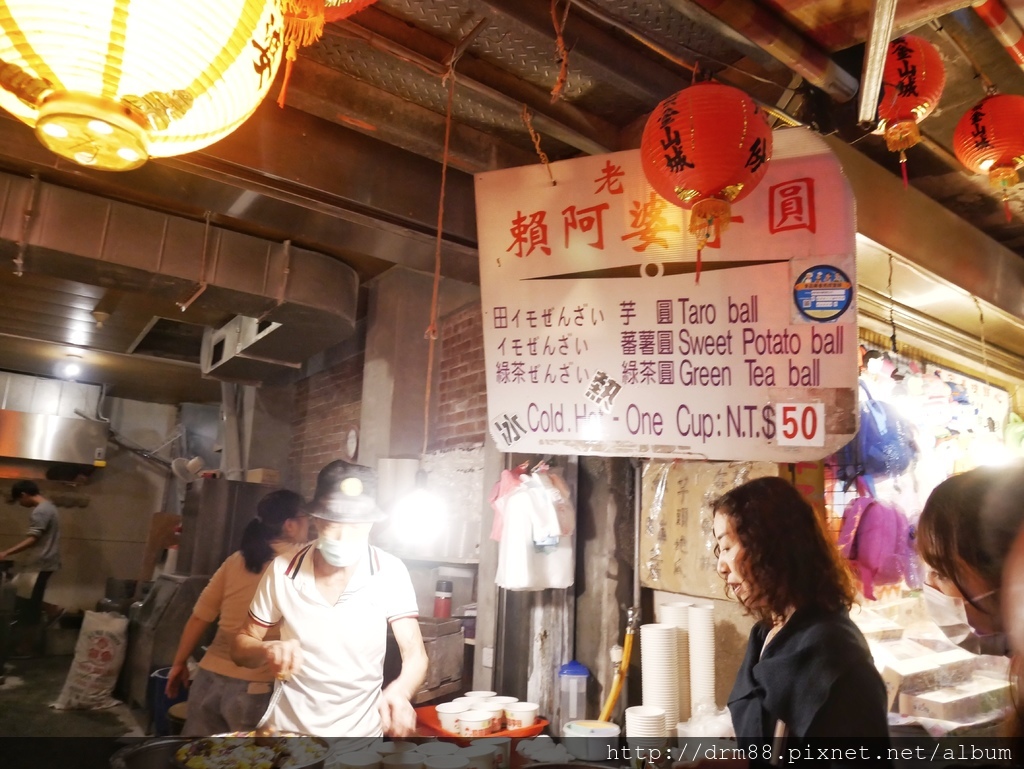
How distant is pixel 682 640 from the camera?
2393 mm

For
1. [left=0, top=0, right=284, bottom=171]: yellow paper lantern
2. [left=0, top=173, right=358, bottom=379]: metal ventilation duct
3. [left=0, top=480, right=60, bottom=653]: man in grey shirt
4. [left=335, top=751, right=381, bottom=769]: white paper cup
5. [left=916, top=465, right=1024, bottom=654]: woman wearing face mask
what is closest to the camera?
[left=0, top=0, right=284, bottom=171]: yellow paper lantern

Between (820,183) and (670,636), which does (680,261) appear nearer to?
(820,183)

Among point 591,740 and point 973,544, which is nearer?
point 973,544

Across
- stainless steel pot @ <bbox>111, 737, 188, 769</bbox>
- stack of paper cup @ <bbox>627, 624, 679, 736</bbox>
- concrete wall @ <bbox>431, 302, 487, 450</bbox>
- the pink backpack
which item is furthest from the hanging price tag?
stainless steel pot @ <bbox>111, 737, 188, 769</bbox>

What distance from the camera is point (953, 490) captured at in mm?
1466

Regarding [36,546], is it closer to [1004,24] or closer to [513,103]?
[513,103]

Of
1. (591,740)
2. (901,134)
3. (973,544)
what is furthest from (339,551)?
(901,134)

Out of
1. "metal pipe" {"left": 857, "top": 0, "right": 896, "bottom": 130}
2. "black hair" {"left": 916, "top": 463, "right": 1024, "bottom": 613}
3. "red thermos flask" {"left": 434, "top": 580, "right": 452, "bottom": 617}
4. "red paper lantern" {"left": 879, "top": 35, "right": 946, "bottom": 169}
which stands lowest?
"red thermos flask" {"left": 434, "top": 580, "right": 452, "bottom": 617}

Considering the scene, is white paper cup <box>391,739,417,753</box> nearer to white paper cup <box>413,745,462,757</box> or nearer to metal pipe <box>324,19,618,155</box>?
white paper cup <box>413,745,462,757</box>

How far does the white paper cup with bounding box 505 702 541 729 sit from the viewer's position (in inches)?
82.4

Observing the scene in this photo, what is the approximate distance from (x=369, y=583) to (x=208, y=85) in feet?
4.40

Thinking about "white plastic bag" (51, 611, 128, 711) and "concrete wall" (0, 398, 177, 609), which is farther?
"concrete wall" (0, 398, 177, 609)

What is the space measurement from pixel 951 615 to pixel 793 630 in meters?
0.41

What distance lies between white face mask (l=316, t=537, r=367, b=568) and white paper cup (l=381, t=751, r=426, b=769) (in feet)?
1.79
